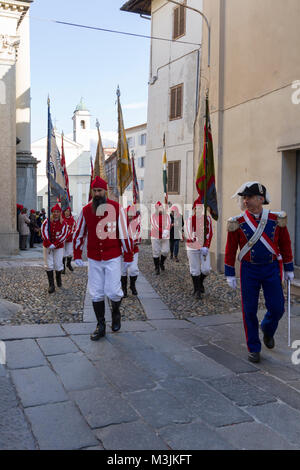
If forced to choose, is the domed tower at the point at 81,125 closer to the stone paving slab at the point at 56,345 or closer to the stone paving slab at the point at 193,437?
the stone paving slab at the point at 56,345

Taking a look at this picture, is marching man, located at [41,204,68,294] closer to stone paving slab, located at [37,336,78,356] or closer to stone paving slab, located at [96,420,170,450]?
stone paving slab, located at [37,336,78,356]

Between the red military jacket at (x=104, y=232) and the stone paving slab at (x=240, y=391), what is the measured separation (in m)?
2.13

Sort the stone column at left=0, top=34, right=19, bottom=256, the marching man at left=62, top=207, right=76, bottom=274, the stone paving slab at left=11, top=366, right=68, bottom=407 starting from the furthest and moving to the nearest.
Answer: the stone column at left=0, top=34, right=19, bottom=256 < the marching man at left=62, top=207, right=76, bottom=274 < the stone paving slab at left=11, top=366, right=68, bottom=407

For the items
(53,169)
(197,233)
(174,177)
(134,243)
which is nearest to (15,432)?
(134,243)

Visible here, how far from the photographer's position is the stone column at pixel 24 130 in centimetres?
1956

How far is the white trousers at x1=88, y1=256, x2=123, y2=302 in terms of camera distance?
5574 mm

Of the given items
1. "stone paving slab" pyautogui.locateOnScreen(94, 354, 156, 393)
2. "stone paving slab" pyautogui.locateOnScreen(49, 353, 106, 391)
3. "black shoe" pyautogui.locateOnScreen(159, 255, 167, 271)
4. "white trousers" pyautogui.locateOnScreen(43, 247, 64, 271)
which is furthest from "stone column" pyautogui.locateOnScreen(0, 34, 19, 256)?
"stone paving slab" pyautogui.locateOnScreen(94, 354, 156, 393)

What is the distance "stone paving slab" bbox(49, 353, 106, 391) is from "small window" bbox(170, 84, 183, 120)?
16.1 m

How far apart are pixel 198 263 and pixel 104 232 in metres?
2.98

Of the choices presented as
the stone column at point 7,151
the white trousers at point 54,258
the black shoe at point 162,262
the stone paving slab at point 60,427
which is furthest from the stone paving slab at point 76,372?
the stone column at point 7,151

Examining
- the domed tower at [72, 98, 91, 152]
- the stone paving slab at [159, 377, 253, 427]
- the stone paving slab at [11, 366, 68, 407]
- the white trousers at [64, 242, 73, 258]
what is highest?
the domed tower at [72, 98, 91, 152]

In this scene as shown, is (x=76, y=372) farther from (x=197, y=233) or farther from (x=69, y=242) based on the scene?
(x=69, y=242)

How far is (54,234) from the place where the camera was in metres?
8.76

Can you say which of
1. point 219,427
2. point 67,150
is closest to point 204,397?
point 219,427
